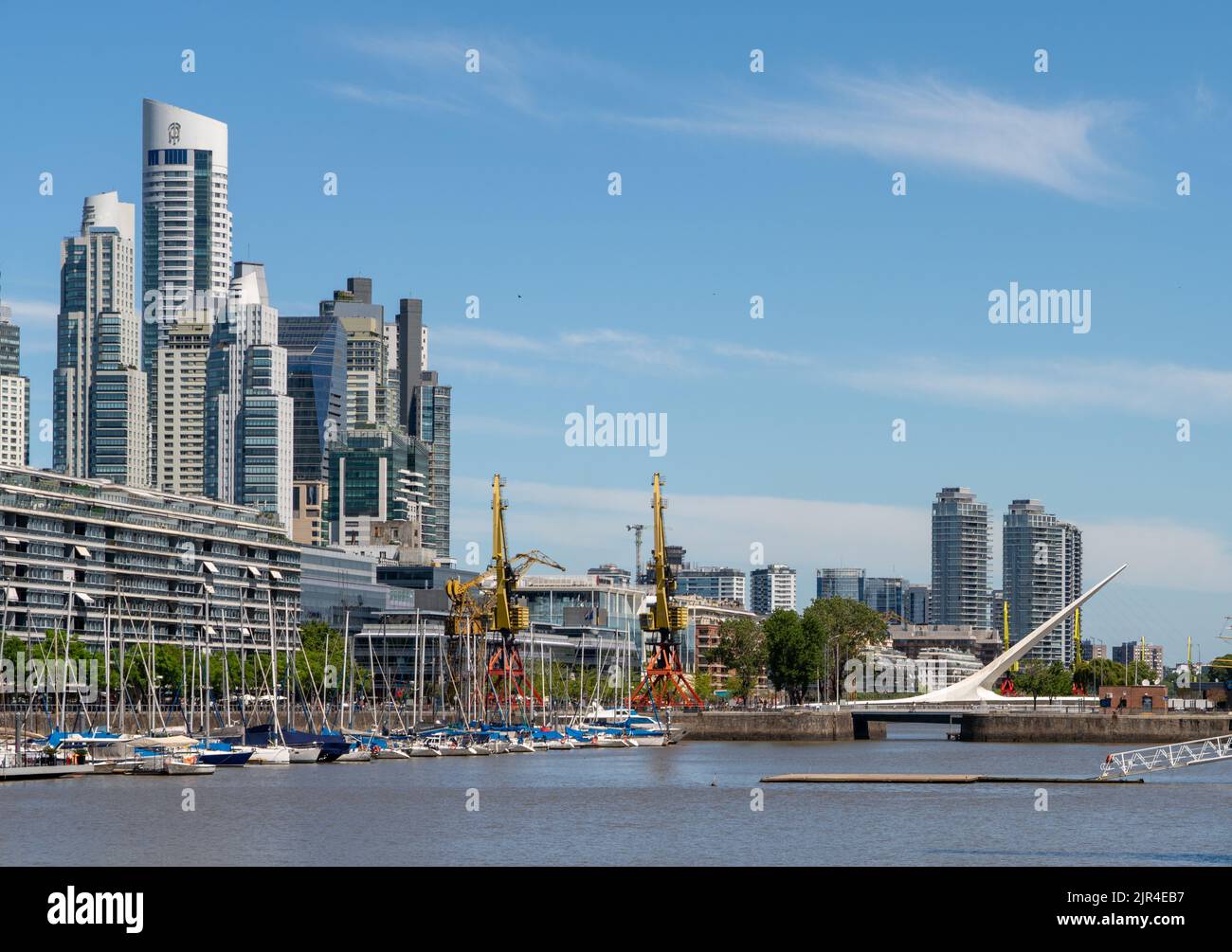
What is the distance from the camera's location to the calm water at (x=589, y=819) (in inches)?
2205

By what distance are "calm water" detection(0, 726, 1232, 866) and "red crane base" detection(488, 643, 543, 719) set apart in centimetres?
5566

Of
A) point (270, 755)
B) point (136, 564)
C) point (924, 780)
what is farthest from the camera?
point (136, 564)

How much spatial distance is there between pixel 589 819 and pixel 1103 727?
94.2 meters

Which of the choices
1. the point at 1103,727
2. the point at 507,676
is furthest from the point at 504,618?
the point at 1103,727

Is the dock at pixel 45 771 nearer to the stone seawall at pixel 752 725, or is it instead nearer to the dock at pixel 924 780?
the dock at pixel 924 780

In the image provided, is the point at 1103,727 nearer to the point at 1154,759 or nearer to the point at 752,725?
the point at 752,725

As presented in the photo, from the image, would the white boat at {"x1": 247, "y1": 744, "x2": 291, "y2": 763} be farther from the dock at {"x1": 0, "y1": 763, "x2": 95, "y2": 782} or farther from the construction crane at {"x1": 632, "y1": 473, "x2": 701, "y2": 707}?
the construction crane at {"x1": 632, "y1": 473, "x2": 701, "y2": 707}

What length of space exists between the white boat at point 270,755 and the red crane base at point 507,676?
49255 millimetres

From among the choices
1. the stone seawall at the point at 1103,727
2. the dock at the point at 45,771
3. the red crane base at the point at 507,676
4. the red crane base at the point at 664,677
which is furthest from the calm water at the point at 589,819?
the red crane base at the point at 664,677

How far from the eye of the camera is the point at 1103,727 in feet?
510

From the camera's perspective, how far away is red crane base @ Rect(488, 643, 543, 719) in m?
160

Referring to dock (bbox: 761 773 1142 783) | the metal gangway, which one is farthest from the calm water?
dock (bbox: 761 773 1142 783)

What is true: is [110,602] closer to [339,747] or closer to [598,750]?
[598,750]
